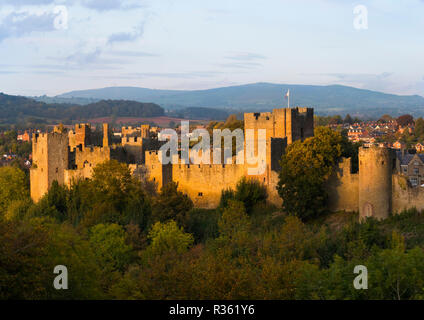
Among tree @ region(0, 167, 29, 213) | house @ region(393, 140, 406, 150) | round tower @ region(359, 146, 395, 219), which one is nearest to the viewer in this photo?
round tower @ region(359, 146, 395, 219)

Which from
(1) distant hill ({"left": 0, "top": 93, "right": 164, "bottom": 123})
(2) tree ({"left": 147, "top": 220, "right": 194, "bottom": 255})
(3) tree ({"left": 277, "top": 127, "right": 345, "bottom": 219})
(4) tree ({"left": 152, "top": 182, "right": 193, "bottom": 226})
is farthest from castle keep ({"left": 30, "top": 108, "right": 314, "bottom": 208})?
(1) distant hill ({"left": 0, "top": 93, "right": 164, "bottom": 123})

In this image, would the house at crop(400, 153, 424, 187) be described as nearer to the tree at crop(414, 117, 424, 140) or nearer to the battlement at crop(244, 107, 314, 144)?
the battlement at crop(244, 107, 314, 144)

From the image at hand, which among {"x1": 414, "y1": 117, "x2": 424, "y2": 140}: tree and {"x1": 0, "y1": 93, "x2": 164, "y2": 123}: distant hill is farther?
{"x1": 0, "y1": 93, "x2": 164, "y2": 123}: distant hill

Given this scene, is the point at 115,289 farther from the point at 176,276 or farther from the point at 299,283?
the point at 299,283

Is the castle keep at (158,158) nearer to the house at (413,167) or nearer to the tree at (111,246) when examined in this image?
the tree at (111,246)

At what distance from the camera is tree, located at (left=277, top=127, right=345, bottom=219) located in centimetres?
3328

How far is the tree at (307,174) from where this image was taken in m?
33.3

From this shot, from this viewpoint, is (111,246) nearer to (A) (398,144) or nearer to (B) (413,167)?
(B) (413,167)

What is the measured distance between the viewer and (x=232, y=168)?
3766cm

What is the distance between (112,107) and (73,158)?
146441 millimetres

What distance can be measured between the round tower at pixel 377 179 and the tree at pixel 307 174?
2728 millimetres

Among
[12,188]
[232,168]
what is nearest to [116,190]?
[232,168]

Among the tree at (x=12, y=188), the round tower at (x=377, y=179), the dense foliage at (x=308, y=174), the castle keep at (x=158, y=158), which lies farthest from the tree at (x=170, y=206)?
the tree at (x=12, y=188)

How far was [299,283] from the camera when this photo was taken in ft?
71.1
